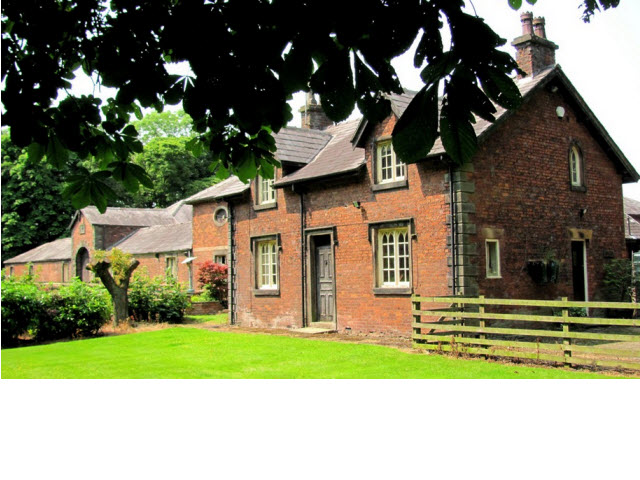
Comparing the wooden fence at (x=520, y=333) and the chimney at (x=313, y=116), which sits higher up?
the chimney at (x=313, y=116)

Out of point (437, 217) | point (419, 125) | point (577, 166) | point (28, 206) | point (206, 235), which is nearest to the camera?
point (419, 125)

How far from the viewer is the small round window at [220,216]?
31062 mm

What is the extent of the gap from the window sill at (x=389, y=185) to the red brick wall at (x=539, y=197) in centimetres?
176

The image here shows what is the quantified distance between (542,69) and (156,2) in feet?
49.2

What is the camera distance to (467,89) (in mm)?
2520

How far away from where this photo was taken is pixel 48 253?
48.4 meters

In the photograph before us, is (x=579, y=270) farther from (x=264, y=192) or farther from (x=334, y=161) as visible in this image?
(x=264, y=192)

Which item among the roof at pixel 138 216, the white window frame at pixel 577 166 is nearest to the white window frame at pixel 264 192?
the white window frame at pixel 577 166

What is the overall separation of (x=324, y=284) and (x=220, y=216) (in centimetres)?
1432

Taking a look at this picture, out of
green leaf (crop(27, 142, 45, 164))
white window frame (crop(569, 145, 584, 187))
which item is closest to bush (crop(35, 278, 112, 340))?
white window frame (crop(569, 145, 584, 187))

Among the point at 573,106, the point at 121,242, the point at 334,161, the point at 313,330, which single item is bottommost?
the point at 313,330

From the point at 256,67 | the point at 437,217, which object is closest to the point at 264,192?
the point at 437,217

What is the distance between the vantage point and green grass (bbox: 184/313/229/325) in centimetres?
2191

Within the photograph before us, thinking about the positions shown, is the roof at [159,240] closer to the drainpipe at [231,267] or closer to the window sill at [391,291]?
the drainpipe at [231,267]
